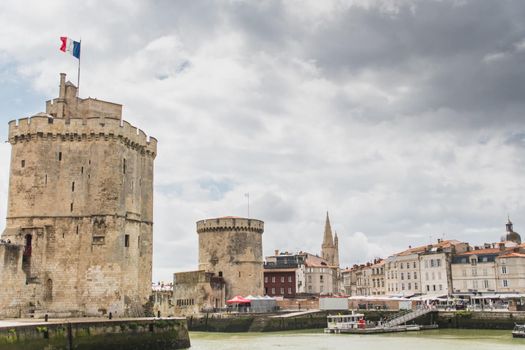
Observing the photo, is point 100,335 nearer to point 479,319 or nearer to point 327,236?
point 479,319

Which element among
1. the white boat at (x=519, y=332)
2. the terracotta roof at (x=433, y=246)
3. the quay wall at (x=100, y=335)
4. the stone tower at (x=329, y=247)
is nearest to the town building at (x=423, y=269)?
the terracotta roof at (x=433, y=246)

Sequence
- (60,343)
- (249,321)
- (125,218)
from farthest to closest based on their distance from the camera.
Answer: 1. (249,321)
2. (125,218)
3. (60,343)

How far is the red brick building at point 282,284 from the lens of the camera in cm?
8388

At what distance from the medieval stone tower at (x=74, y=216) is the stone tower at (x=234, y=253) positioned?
28.0 m

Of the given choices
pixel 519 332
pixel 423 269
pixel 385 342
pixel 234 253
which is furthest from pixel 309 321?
pixel 423 269

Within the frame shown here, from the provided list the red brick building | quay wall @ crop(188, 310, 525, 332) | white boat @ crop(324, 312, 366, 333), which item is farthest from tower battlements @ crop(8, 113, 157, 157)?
the red brick building

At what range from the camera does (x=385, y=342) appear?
4316cm

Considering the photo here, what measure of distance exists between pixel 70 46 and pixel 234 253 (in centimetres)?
3346

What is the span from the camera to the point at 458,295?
69.9 meters

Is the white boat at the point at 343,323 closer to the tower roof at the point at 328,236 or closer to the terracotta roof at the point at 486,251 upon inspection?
the terracotta roof at the point at 486,251

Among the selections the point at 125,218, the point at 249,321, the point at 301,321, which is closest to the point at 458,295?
the point at 301,321

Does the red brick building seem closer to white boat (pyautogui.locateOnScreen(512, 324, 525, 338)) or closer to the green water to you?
the green water

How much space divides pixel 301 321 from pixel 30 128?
32.8 metres

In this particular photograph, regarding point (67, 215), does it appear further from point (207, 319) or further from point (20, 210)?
point (207, 319)
